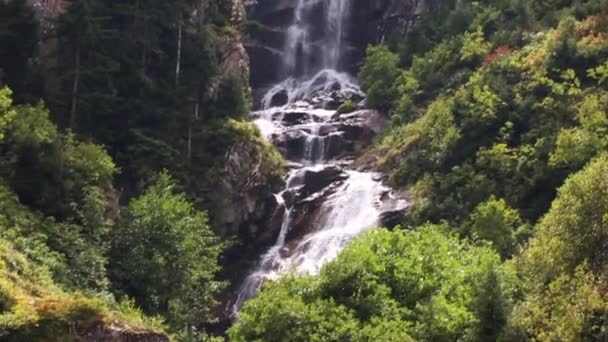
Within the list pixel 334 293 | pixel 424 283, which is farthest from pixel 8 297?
pixel 424 283

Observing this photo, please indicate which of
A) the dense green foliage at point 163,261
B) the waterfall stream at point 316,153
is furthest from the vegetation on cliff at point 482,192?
the dense green foliage at point 163,261

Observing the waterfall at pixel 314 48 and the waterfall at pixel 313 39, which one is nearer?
the waterfall at pixel 314 48

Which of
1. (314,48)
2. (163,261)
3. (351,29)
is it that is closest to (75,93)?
(163,261)

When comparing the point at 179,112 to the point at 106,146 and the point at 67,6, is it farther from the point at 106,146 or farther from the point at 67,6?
the point at 67,6

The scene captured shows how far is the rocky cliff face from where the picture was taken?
77312 mm

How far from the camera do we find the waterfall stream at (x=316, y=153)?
157ft

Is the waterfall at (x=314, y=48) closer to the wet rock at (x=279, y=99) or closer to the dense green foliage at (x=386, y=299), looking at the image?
the wet rock at (x=279, y=99)

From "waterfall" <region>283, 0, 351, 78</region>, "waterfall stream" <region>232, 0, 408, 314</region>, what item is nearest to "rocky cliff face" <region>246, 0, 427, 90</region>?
"waterfall" <region>283, 0, 351, 78</region>

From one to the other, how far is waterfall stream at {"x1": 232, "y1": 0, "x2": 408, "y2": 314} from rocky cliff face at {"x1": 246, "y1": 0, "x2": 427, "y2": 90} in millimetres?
939

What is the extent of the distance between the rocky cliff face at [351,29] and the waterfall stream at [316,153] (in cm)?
94

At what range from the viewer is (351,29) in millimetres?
79688

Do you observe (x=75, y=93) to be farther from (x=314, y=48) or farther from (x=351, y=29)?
(x=351, y=29)

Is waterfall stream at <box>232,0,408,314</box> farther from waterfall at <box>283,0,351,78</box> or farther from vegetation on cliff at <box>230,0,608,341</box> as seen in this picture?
vegetation on cliff at <box>230,0,608,341</box>

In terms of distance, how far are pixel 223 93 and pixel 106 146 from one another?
11946 mm
